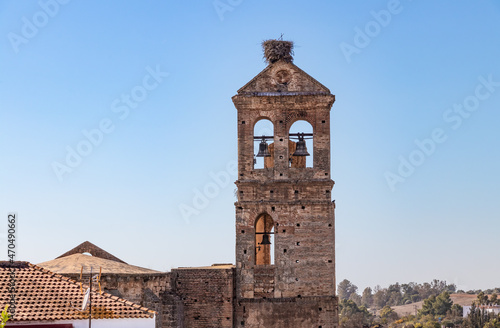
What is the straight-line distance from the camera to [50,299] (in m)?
19.0

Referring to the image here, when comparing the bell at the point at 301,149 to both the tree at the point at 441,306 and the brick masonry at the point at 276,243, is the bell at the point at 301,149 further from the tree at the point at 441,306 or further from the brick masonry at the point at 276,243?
the tree at the point at 441,306

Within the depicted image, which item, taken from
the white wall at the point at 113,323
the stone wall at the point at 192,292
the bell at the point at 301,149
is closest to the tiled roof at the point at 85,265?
the stone wall at the point at 192,292

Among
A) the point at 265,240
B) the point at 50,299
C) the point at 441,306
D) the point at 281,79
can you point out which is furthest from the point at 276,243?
the point at 441,306

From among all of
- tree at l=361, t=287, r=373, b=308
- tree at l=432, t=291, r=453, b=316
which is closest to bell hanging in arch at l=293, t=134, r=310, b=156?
tree at l=432, t=291, r=453, b=316

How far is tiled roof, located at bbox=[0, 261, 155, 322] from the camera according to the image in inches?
722

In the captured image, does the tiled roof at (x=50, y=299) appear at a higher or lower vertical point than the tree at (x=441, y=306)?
higher

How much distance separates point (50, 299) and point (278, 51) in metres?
10.6

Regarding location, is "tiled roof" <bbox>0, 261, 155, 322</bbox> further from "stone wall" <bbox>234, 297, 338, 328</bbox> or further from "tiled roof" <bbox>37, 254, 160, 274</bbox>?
"stone wall" <bbox>234, 297, 338, 328</bbox>

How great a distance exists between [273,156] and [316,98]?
95.8 inches

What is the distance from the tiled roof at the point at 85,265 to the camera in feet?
75.3

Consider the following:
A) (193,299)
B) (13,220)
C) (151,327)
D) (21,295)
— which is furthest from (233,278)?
(13,220)

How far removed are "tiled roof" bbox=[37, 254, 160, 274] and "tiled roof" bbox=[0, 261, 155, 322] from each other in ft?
8.44

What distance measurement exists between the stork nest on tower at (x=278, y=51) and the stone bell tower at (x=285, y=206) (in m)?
0.03

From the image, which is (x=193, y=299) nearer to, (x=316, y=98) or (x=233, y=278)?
(x=233, y=278)
